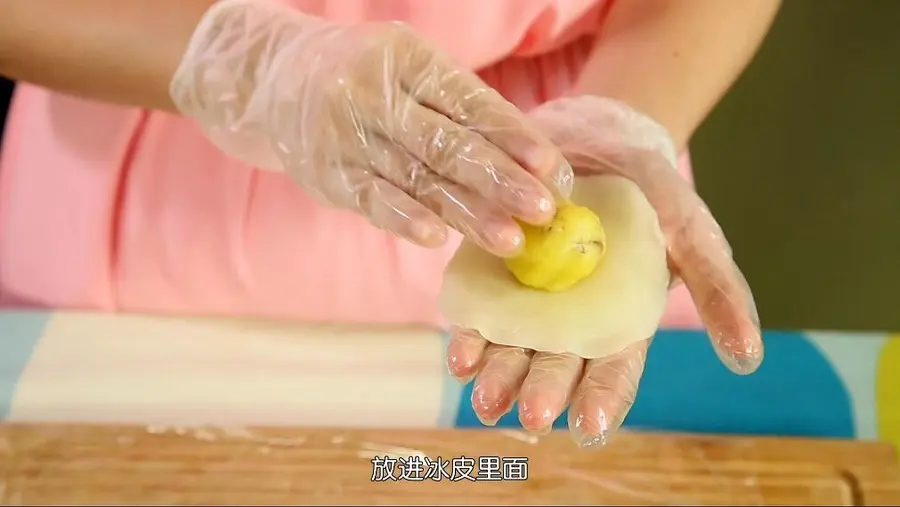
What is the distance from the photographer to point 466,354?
1.76 ft

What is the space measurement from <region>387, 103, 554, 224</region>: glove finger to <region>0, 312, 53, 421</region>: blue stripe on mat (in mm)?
436

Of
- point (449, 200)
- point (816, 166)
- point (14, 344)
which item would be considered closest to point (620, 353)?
point (449, 200)

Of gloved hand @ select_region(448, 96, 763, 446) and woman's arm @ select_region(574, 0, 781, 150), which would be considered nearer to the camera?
gloved hand @ select_region(448, 96, 763, 446)

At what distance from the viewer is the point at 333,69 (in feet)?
1.82

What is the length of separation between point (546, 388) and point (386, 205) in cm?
15

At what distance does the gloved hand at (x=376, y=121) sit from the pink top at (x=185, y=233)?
14 centimetres

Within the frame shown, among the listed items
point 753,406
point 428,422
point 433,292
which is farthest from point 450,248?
point 753,406

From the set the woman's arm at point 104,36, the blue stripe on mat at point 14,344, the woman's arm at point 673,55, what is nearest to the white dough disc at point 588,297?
the woman's arm at point 673,55

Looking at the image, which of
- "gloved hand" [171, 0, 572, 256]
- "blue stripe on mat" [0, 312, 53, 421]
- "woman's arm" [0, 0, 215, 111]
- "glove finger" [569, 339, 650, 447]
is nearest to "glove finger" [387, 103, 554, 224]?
"gloved hand" [171, 0, 572, 256]

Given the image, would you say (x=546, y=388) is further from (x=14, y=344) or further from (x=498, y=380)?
(x=14, y=344)

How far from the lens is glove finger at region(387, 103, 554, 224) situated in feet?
1.60

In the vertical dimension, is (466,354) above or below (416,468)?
above

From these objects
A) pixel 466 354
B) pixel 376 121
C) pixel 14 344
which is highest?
pixel 376 121

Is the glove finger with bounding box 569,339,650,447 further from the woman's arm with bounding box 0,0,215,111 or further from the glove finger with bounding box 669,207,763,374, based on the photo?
the woman's arm with bounding box 0,0,215,111
